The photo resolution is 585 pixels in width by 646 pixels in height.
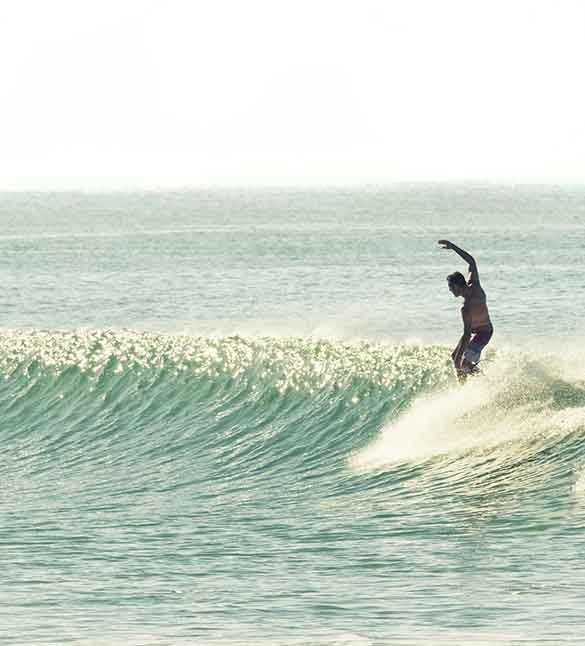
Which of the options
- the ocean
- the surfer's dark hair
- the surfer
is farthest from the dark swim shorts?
the ocean

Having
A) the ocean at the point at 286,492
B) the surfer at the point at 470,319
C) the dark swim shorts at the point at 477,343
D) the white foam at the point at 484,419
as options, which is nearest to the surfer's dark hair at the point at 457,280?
the surfer at the point at 470,319

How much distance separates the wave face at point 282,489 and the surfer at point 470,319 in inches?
43.8

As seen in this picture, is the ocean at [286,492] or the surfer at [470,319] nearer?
the ocean at [286,492]

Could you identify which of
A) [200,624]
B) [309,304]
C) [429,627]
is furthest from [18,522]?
[309,304]

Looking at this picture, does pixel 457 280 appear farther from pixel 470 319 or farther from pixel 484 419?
pixel 484 419

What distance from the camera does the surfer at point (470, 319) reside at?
17.6 metres

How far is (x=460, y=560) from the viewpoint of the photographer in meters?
13.9

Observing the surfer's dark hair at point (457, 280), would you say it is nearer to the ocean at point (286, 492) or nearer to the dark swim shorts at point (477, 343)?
the dark swim shorts at point (477, 343)

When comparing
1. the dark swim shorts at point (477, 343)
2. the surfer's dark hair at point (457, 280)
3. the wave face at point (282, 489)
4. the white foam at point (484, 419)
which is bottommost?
the wave face at point (282, 489)

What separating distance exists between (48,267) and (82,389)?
4713 cm

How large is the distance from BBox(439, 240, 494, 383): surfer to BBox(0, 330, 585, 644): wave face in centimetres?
111

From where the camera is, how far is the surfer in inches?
692

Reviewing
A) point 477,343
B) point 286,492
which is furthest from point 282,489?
point 477,343

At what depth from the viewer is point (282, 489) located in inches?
713
